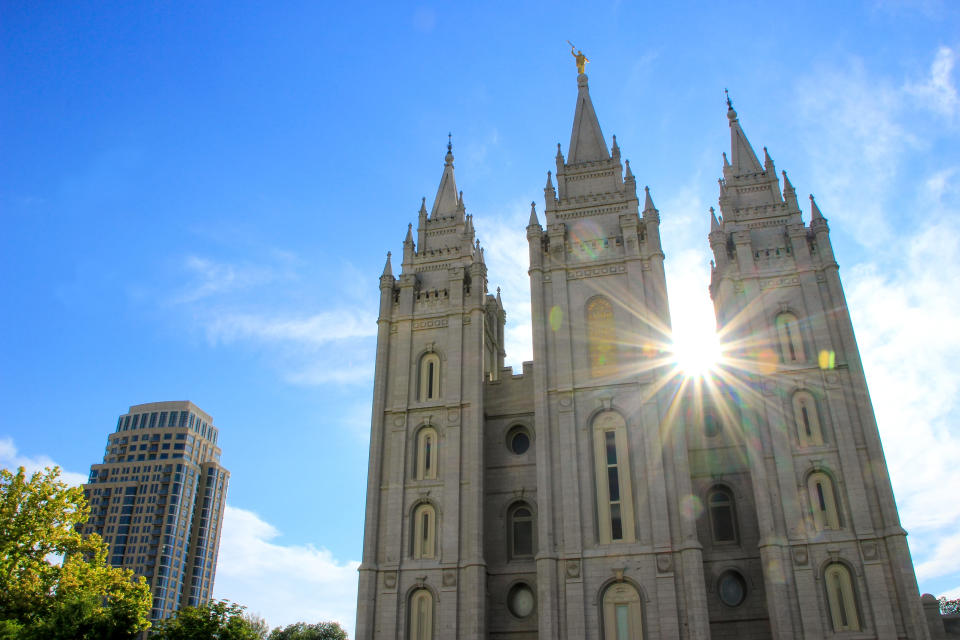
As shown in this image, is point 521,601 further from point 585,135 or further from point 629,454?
point 585,135

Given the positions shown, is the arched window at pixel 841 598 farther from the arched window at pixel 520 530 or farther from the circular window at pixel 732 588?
the arched window at pixel 520 530

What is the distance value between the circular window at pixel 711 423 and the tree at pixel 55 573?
84.4 feet

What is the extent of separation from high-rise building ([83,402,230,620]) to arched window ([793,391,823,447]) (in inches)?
3434

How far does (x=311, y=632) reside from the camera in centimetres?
6200

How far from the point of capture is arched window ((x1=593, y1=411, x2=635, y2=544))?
32.2m

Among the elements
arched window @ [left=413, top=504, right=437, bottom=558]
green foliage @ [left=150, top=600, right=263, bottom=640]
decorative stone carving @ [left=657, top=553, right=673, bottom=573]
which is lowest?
green foliage @ [left=150, top=600, right=263, bottom=640]

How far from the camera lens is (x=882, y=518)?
3041 cm

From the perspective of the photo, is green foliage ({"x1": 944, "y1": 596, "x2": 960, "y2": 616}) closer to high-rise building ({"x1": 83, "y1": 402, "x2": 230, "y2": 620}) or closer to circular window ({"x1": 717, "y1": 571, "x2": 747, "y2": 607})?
circular window ({"x1": 717, "y1": 571, "x2": 747, "y2": 607})

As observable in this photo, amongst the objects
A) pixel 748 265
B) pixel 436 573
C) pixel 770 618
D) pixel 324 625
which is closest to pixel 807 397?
pixel 748 265

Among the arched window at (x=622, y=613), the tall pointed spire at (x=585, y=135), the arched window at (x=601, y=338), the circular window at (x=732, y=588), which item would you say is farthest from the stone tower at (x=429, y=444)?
the circular window at (x=732, y=588)

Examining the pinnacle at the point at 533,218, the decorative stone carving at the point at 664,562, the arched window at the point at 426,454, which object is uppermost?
the pinnacle at the point at 533,218

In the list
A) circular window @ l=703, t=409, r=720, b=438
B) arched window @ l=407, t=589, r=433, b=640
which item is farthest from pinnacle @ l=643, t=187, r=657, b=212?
arched window @ l=407, t=589, r=433, b=640

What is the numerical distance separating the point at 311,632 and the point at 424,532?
33.4 metres

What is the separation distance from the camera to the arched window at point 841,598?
29094mm
